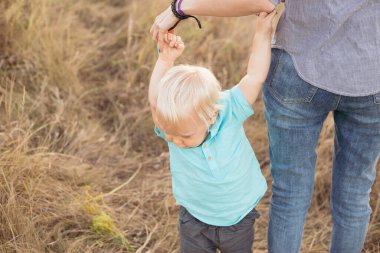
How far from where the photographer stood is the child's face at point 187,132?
1.58 meters

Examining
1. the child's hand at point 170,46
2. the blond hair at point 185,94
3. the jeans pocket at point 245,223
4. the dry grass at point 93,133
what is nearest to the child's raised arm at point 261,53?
the blond hair at point 185,94

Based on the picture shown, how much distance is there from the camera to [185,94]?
5.08 ft

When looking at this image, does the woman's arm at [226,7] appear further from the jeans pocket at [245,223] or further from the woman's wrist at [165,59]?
the jeans pocket at [245,223]

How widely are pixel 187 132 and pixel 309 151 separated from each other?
1.42 ft

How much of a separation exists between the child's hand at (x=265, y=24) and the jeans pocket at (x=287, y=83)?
0.24 feet

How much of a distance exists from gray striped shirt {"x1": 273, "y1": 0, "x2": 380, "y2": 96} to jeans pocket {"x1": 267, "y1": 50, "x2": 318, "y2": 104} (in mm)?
26

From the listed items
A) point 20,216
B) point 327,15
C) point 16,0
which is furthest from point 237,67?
point 327,15

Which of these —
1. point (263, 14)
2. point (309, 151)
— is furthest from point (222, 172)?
point (263, 14)

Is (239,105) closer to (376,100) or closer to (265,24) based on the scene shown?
(265,24)

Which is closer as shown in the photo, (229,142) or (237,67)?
(229,142)

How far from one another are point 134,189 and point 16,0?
1438 millimetres

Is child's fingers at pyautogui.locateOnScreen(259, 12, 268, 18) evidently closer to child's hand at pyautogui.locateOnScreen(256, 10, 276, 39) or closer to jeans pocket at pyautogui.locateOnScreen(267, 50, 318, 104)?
child's hand at pyautogui.locateOnScreen(256, 10, 276, 39)

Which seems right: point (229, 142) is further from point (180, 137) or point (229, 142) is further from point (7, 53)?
point (7, 53)

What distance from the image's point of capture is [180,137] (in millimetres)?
1628
